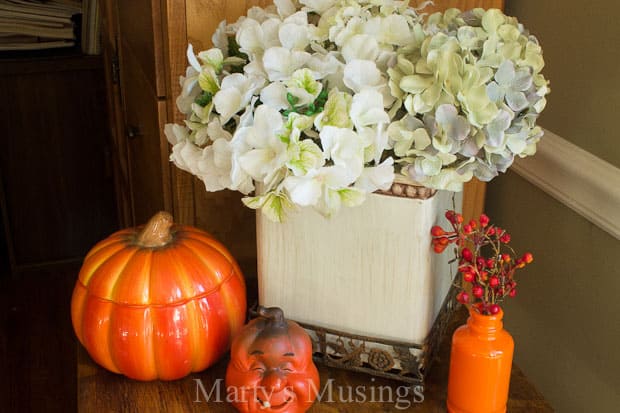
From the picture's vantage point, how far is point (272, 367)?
834mm

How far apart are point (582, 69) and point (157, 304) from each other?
2.07 ft

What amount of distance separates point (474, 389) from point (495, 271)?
0.46 ft

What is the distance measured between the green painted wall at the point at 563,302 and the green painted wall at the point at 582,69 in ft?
0.37

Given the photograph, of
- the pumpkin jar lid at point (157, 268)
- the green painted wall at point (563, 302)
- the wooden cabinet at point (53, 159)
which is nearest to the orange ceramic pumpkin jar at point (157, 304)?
the pumpkin jar lid at point (157, 268)

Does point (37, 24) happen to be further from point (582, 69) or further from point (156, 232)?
point (582, 69)

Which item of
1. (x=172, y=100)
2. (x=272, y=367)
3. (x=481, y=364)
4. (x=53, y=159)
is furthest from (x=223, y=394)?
(x=53, y=159)

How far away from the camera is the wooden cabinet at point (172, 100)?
1.04m

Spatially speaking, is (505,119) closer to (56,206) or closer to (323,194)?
(323,194)

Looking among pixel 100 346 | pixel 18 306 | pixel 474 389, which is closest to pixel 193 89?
pixel 100 346

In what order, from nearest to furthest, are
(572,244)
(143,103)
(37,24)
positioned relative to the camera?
(572,244) < (143,103) < (37,24)

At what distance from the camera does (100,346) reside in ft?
3.02

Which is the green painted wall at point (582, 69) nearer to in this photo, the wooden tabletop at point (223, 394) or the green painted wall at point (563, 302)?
the green painted wall at point (563, 302)

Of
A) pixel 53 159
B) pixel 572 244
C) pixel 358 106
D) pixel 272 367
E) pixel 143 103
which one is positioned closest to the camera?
pixel 358 106

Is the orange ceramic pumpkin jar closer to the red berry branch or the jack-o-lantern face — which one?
the jack-o-lantern face
